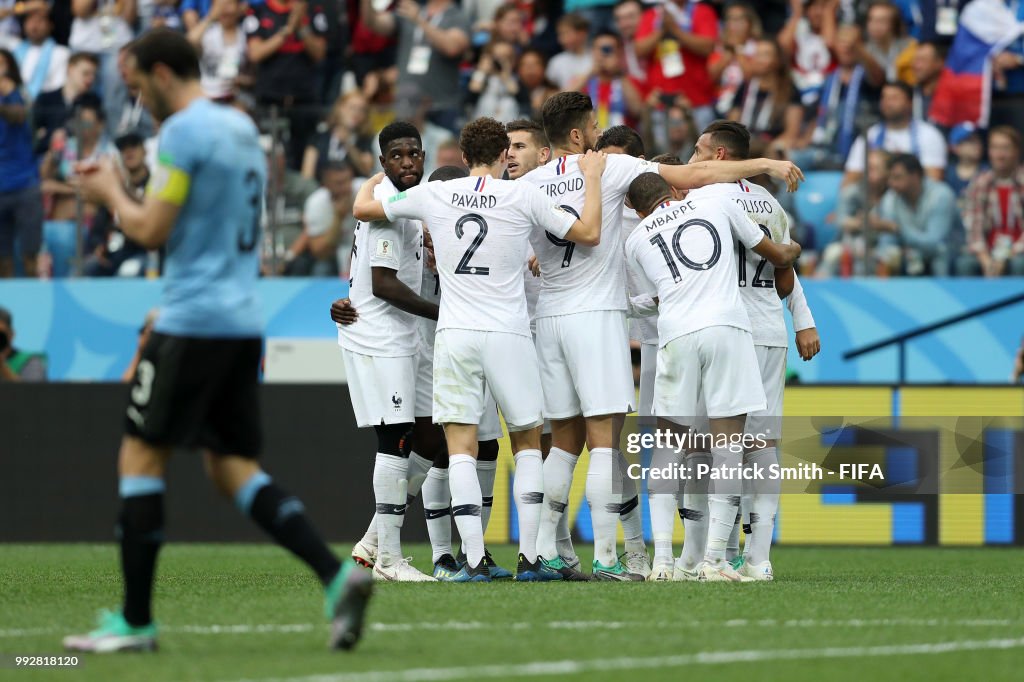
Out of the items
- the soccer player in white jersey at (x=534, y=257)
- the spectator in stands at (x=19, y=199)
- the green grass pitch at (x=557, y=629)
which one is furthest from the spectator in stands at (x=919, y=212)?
the spectator in stands at (x=19, y=199)

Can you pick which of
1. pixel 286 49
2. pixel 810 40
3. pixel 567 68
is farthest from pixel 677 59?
pixel 286 49

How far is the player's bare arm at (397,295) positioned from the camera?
9094 mm

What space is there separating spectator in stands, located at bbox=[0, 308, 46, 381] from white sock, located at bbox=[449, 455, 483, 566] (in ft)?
24.2

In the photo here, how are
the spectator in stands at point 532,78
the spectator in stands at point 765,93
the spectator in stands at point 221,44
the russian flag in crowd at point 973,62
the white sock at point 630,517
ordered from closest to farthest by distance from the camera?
1. the white sock at point 630,517
2. the russian flag in crowd at point 973,62
3. the spectator in stands at point 765,93
4. the spectator in stands at point 532,78
5. the spectator in stands at point 221,44

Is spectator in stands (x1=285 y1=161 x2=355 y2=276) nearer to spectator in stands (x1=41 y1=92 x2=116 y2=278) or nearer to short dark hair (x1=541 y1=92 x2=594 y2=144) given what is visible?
spectator in stands (x1=41 y1=92 x2=116 y2=278)

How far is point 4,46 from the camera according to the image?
58.8ft

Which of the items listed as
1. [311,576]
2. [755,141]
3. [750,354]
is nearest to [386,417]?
[311,576]

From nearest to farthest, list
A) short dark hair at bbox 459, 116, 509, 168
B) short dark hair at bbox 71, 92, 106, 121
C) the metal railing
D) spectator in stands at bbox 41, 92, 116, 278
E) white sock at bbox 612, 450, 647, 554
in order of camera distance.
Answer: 1. short dark hair at bbox 459, 116, 509, 168
2. white sock at bbox 612, 450, 647, 554
3. the metal railing
4. spectator in stands at bbox 41, 92, 116, 278
5. short dark hair at bbox 71, 92, 106, 121

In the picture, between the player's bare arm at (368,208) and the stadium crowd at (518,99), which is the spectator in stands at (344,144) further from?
the player's bare arm at (368,208)

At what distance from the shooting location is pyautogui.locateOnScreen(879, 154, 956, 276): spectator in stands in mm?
14141

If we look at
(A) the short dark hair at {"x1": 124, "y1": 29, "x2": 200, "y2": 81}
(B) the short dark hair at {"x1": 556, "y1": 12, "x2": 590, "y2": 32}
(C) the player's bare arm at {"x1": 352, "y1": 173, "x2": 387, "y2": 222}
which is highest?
(B) the short dark hair at {"x1": 556, "y1": 12, "x2": 590, "y2": 32}

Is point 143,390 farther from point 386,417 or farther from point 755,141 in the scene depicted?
point 755,141

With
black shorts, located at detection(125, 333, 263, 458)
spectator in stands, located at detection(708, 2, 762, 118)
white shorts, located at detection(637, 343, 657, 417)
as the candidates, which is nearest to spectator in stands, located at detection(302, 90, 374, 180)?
spectator in stands, located at detection(708, 2, 762, 118)

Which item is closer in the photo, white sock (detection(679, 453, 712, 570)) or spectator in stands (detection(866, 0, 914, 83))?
white sock (detection(679, 453, 712, 570))
